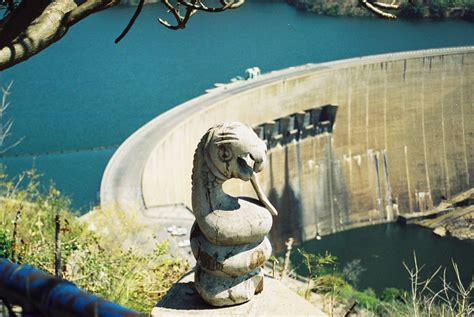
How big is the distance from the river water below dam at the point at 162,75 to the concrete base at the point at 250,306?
17450 mm

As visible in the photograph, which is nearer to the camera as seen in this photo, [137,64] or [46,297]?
[46,297]

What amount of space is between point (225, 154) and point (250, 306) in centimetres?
83

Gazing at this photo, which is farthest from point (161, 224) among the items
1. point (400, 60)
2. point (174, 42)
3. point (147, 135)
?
point (174, 42)

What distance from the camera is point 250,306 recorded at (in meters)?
4.38

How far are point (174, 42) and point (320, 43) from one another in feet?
23.3

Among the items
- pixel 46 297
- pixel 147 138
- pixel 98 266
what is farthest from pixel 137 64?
pixel 46 297

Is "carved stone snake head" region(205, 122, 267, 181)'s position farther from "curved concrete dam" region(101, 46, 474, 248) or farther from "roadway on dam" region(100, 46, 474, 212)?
"curved concrete dam" region(101, 46, 474, 248)

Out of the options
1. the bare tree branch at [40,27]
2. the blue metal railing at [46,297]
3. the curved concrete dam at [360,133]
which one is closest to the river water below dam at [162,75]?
the curved concrete dam at [360,133]

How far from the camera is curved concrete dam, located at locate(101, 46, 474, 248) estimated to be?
1133 inches

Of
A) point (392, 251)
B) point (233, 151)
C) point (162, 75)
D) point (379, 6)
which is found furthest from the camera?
point (162, 75)

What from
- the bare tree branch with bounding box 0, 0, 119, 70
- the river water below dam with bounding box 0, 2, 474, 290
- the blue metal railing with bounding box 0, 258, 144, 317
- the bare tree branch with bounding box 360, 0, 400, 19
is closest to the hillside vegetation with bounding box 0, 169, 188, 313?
the bare tree branch with bounding box 0, 0, 119, 70

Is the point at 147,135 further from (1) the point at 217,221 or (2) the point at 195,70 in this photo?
(1) the point at 217,221

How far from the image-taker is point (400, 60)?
103ft

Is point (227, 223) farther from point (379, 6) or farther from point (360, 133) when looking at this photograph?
point (360, 133)
